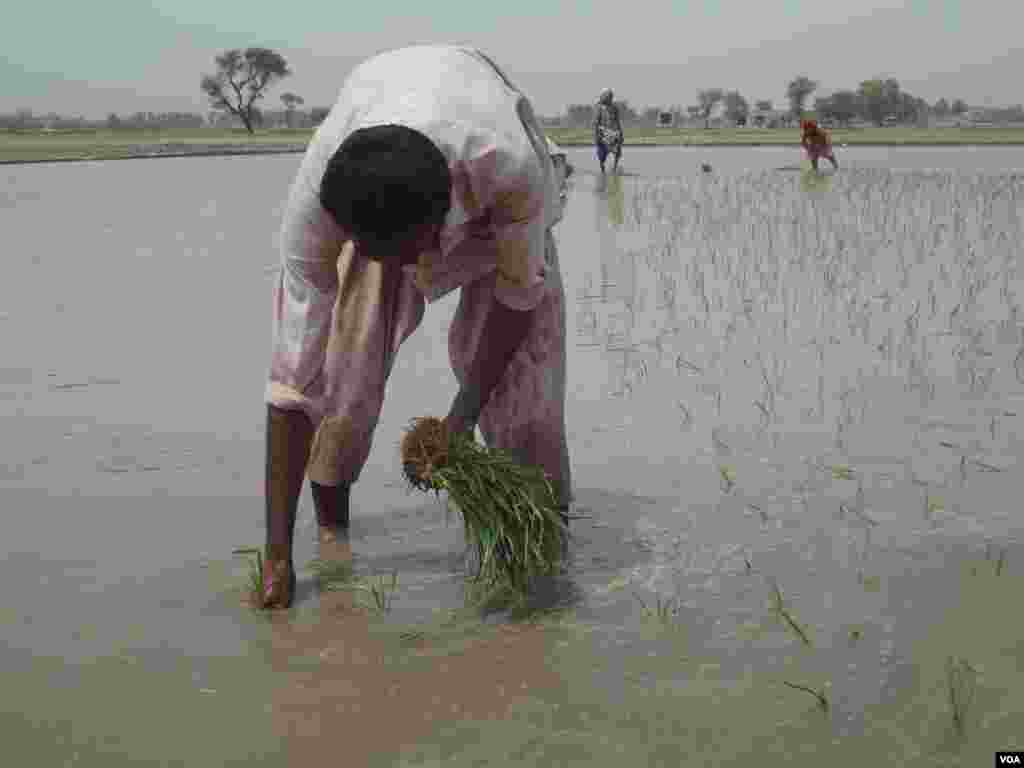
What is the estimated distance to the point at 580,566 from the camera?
3289mm

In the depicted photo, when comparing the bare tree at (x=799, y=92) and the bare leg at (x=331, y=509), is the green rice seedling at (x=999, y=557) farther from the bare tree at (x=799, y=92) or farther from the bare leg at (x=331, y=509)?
the bare tree at (x=799, y=92)

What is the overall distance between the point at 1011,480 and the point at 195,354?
373 cm

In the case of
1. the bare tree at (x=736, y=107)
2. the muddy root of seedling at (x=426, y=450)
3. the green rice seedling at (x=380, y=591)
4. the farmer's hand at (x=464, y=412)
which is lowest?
the green rice seedling at (x=380, y=591)

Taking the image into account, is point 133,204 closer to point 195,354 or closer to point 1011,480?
point 195,354

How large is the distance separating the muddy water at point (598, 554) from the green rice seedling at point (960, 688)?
0.03 metres

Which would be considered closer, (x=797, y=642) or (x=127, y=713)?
(x=127, y=713)

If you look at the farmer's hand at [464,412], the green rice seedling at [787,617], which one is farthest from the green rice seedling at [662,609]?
the farmer's hand at [464,412]

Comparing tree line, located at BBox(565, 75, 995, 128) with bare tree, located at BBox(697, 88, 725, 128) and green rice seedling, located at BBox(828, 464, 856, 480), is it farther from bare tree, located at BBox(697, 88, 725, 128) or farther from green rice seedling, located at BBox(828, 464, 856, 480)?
green rice seedling, located at BBox(828, 464, 856, 480)

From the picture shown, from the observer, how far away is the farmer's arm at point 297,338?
2.54m

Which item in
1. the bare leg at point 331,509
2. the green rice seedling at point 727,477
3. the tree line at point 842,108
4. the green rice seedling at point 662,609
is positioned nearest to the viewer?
the green rice seedling at point 662,609

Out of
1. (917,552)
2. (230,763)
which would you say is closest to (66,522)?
(230,763)

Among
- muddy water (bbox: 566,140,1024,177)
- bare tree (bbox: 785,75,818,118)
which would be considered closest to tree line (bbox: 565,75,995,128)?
bare tree (bbox: 785,75,818,118)

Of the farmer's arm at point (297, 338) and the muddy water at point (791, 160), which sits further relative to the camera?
the muddy water at point (791, 160)

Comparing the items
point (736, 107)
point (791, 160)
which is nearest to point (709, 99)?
point (736, 107)
